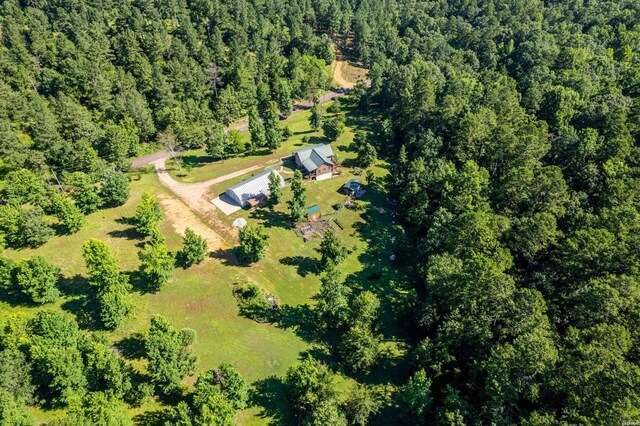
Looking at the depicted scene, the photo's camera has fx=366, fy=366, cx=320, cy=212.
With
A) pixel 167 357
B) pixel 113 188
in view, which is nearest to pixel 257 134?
pixel 113 188

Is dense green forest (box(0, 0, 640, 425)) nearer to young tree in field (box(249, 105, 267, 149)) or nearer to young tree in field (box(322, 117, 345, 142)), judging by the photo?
young tree in field (box(249, 105, 267, 149))

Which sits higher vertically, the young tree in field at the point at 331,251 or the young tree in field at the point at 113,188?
the young tree in field at the point at 113,188

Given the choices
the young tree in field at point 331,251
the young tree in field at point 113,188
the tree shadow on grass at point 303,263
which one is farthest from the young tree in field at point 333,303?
the young tree in field at point 113,188

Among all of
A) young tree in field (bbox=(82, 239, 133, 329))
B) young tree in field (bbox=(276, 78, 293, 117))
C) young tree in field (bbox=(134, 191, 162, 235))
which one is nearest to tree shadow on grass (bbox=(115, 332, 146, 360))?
young tree in field (bbox=(82, 239, 133, 329))

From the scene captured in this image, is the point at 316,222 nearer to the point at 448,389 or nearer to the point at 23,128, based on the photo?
the point at 448,389

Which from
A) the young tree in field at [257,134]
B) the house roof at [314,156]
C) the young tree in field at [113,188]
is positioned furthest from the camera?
the young tree in field at [257,134]

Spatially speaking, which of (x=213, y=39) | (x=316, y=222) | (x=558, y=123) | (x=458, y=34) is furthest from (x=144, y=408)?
(x=458, y=34)

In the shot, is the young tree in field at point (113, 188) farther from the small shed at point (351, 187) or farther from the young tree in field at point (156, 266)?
the small shed at point (351, 187)
